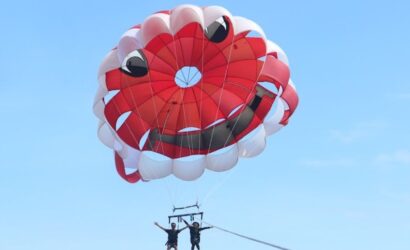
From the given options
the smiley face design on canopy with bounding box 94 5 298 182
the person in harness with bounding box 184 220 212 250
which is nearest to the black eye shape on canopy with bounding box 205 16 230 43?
the smiley face design on canopy with bounding box 94 5 298 182

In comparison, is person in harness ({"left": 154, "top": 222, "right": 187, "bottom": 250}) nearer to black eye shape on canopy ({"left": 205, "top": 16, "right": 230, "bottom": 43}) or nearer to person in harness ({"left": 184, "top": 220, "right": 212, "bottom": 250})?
person in harness ({"left": 184, "top": 220, "right": 212, "bottom": 250})

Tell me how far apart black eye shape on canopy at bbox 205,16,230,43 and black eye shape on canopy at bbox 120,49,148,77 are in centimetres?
177

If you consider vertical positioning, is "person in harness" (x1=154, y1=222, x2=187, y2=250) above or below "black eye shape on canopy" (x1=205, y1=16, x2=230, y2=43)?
below

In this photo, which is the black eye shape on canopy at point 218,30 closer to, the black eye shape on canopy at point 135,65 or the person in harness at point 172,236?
the black eye shape on canopy at point 135,65

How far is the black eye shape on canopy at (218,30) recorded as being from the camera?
19.4 m

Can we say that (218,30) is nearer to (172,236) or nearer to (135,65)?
(135,65)

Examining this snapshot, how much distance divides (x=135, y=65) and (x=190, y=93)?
1803mm

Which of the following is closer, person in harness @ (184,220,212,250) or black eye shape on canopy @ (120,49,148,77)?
person in harness @ (184,220,212,250)

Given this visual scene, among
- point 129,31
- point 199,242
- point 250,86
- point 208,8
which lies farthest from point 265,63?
point 199,242

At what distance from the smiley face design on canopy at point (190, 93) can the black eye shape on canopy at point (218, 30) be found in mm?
25

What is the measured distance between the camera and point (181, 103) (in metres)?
21.0

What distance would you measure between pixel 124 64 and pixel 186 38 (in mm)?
1706

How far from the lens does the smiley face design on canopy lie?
19.3 meters

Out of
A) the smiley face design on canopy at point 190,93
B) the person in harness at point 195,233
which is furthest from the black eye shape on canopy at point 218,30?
the person in harness at point 195,233
